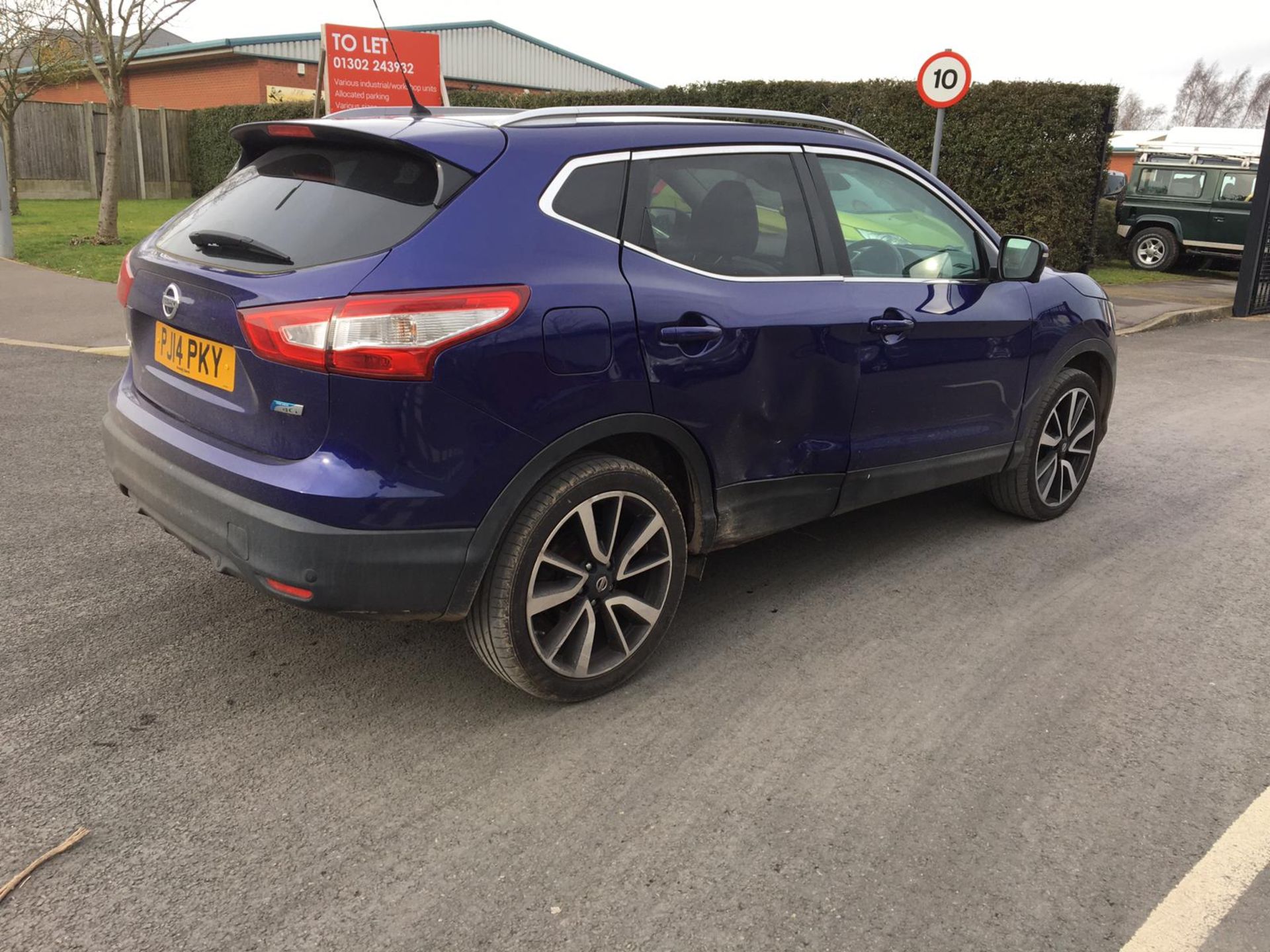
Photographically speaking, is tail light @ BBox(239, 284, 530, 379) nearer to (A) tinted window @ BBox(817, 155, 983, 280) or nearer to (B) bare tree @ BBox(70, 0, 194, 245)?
(A) tinted window @ BBox(817, 155, 983, 280)

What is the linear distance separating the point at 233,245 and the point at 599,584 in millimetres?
1457

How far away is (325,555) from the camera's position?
2.69 m

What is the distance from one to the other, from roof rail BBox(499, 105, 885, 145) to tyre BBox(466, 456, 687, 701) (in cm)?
106

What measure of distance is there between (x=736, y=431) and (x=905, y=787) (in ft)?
3.99

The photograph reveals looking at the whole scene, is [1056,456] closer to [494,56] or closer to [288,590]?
[288,590]

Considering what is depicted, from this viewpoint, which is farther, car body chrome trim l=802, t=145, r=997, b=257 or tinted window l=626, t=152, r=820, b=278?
car body chrome trim l=802, t=145, r=997, b=257

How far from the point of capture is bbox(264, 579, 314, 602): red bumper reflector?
9.00 ft

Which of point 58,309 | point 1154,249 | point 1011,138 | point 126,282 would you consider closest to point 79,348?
point 58,309

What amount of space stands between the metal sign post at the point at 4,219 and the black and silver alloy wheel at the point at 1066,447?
46.5ft

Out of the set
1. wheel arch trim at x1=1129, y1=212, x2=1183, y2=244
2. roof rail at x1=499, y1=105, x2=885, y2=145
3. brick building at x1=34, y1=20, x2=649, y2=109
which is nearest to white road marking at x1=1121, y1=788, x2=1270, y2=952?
roof rail at x1=499, y1=105, x2=885, y2=145

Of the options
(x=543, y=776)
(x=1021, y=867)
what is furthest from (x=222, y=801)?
(x=1021, y=867)

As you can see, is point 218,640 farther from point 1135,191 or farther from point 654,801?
point 1135,191

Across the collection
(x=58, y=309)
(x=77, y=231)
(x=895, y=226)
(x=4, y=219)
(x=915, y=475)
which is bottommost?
(x=77, y=231)

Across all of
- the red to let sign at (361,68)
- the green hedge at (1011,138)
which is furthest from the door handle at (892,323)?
the red to let sign at (361,68)
